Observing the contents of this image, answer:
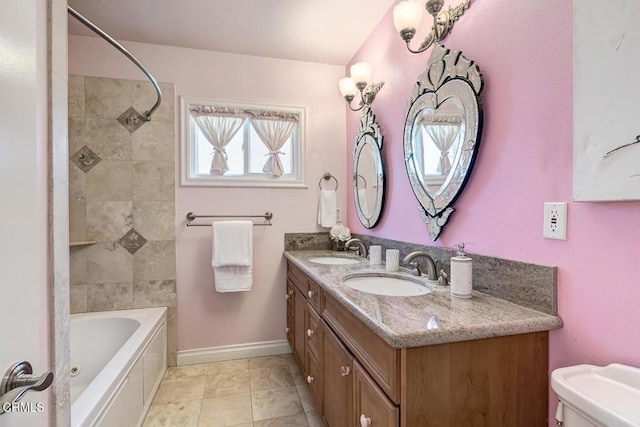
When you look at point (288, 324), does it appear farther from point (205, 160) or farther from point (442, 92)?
point (442, 92)

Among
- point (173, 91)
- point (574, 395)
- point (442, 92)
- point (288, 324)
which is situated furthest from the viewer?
point (288, 324)

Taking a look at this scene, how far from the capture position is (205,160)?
8.27 feet

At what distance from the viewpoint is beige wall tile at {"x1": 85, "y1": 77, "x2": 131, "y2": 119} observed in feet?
7.31

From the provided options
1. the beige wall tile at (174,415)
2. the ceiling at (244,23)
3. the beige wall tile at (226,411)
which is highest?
the ceiling at (244,23)

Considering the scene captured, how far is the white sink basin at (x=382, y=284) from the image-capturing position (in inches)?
59.8

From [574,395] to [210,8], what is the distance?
98.9 inches

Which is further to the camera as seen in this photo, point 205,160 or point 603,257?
point 205,160

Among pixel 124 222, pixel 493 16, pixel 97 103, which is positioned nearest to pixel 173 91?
pixel 97 103

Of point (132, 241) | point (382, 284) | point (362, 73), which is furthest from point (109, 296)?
point (362, 73)

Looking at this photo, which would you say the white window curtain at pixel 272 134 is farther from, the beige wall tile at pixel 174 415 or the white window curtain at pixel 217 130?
the beige wall tile at pixel 174 415

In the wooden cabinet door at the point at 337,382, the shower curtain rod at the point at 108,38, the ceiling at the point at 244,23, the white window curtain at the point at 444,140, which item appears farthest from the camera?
the ceiling at the point at 244,23

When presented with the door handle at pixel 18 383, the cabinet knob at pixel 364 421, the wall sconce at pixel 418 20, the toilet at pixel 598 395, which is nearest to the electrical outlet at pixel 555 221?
the toilet at pixel 598 395

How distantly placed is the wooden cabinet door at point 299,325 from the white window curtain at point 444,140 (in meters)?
1.15

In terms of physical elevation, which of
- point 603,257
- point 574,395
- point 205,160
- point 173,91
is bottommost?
point 574,395
